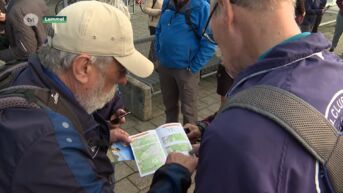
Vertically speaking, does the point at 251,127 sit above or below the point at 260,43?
below

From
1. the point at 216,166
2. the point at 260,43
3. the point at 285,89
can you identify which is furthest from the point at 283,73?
the point at 216,166

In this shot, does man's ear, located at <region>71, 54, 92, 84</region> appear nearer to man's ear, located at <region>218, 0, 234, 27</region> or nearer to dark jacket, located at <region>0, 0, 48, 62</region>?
man's ear, located at <region>218, 0, 234, 27</region>

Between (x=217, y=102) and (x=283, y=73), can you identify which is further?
(x=217, y=102)

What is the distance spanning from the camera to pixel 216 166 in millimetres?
996

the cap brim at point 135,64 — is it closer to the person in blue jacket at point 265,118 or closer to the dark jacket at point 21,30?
the person in blue jacket at point 265,118

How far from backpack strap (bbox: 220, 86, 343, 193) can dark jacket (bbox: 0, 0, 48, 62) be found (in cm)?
306

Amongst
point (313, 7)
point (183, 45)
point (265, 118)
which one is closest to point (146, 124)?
point (183, 45)

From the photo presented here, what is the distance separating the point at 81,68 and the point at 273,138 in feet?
3.26

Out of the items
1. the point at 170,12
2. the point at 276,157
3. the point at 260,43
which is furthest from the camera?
the point at 170,12

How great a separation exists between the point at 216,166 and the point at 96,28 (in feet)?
3.07

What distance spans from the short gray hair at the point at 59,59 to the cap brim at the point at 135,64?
0.09m

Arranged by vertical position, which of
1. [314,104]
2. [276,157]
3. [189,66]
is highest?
[314,104]

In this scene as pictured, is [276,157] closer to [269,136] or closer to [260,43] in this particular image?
[269,136]

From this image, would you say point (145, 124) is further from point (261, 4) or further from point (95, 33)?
point (261, 4)
